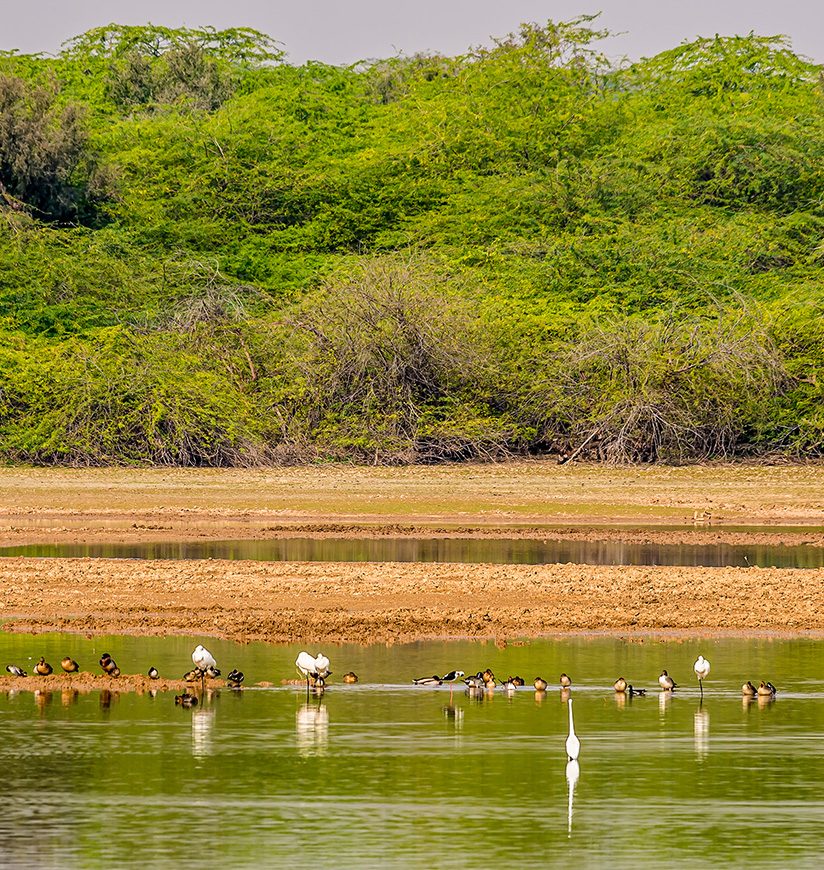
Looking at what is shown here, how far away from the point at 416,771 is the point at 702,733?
8.16 ft

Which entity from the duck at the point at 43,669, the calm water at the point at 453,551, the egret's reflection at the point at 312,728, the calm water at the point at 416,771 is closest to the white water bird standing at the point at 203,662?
the calm water at the point at 416,771

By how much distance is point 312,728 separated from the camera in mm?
12898

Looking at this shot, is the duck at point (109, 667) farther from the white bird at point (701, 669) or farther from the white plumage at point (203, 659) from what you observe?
the white bird at point (701, 669)

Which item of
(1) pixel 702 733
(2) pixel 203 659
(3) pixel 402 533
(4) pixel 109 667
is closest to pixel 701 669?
(1) pixel 702 733

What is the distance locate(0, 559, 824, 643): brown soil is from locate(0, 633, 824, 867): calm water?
148 centimetres

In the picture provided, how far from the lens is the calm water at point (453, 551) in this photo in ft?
76.7

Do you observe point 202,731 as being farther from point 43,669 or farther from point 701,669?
point 701,669

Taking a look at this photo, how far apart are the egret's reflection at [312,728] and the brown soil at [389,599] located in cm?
315

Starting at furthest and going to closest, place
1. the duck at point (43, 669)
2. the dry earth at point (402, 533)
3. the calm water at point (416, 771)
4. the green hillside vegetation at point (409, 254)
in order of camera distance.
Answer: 1. the green hillside vegetation at point (409, 254)
2. the dry earth at point (402, 533)
3. the duck at point (43, 669)
4. the calm water at point (416, 771)

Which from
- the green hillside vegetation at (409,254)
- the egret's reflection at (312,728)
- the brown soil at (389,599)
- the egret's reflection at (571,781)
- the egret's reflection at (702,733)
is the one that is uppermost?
the green hillside vegetation at (409,254)

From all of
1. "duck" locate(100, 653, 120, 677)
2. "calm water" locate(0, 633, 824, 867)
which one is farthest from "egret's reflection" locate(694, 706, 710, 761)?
"duck" locate(100, 653, 120, 677)

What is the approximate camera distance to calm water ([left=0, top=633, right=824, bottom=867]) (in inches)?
380

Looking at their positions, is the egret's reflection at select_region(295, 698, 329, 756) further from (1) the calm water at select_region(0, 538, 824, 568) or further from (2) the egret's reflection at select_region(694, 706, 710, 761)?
(1) the calm water at select_region(0, 538, 824, 568)

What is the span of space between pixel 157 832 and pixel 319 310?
109 feet
